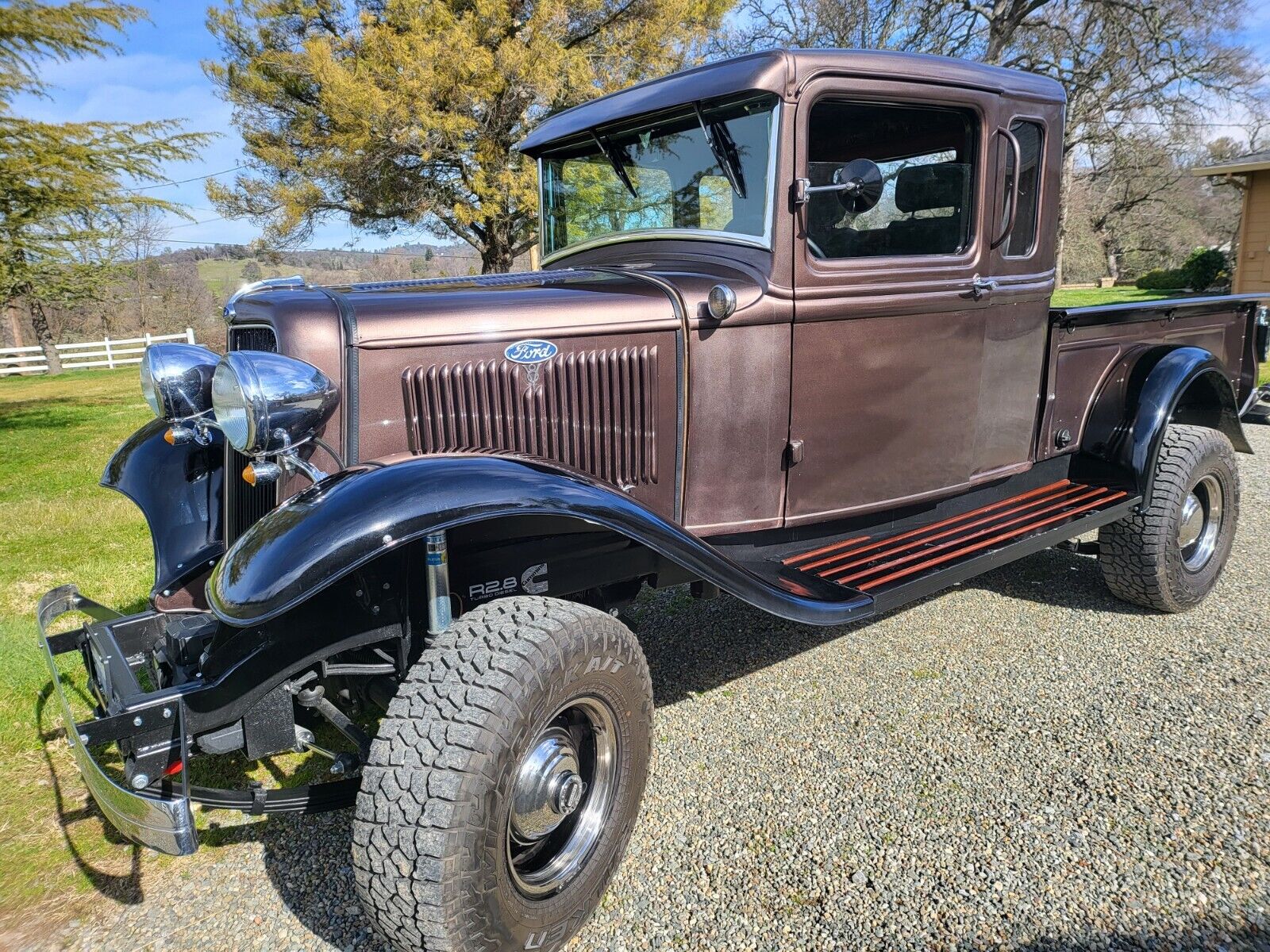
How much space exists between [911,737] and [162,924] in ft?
7.93

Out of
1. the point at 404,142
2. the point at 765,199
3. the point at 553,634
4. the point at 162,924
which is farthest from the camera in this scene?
the point at 404,142

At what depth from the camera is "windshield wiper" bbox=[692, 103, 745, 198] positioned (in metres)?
2.83

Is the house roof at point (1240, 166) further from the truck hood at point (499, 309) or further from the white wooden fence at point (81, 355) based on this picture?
the white wooden fence at point (81, 355)

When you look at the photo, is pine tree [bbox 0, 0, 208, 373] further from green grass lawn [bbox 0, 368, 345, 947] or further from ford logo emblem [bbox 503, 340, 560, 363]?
ford logo emblem [bbox 503, 340, 560, 363]

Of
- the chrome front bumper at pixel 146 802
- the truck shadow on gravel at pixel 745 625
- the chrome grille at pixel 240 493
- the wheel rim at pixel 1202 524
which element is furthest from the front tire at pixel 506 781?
the wheel rim at pixel 1202 524

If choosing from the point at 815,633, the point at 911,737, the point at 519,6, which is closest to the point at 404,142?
the point at 519,6

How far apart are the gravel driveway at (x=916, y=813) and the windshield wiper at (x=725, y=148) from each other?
198cm

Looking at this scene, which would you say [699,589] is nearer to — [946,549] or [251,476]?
[946,549]

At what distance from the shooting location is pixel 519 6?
597 inches

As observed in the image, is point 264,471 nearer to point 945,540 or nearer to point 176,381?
point 176,381

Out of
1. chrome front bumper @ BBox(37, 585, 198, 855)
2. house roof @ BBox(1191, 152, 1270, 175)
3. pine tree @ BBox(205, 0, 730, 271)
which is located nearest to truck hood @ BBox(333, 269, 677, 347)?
chrome front bumper @ BBox(37, 585, 198, 855)

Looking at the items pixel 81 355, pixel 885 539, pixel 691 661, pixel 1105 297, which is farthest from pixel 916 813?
pixel 81 355

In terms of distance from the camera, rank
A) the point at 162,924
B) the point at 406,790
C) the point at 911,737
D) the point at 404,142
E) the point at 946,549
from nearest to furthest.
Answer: the point at 406,790
the point at 162,924
the point at 911,737
the point at 946,549
the point at 404,142

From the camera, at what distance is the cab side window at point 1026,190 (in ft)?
11.1
